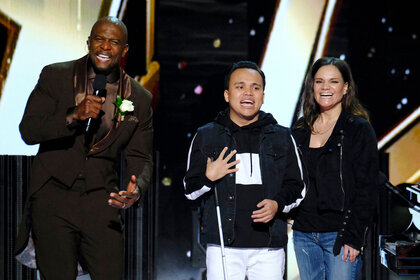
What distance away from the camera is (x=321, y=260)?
99.5 inches

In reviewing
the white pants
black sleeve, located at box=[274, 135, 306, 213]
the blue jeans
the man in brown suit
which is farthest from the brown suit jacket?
the blue jeans

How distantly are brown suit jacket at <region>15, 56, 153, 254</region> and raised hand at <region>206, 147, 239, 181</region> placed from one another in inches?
12.2

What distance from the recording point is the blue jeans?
2445 mm

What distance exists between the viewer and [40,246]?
89.0 inches

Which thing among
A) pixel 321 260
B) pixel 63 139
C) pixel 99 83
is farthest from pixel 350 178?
pixel 63 139

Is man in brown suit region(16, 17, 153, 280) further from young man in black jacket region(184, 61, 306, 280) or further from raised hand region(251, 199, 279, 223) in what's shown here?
raised hand region(251, 199, 279, 223)

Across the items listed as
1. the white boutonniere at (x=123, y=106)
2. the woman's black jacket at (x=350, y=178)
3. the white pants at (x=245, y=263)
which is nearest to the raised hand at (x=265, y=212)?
the white pants at (x=245, y=263)

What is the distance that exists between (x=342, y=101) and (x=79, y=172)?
4.63 feet

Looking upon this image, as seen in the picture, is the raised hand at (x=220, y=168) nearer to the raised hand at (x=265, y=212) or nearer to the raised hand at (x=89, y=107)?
the raised hand at (x=265, y=212)

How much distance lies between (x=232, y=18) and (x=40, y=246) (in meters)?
2.10

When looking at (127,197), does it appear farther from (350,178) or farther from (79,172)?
(350,178)

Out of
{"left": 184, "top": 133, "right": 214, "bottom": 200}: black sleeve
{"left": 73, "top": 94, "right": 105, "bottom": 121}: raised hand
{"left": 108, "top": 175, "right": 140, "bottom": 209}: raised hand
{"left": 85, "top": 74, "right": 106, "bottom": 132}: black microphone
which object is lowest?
{"left": 108, "top": 175, "right": 140, "bottom": 209}: raised hand

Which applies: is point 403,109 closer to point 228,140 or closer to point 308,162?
point 308,162

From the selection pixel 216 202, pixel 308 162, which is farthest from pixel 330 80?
pixel 216 202
